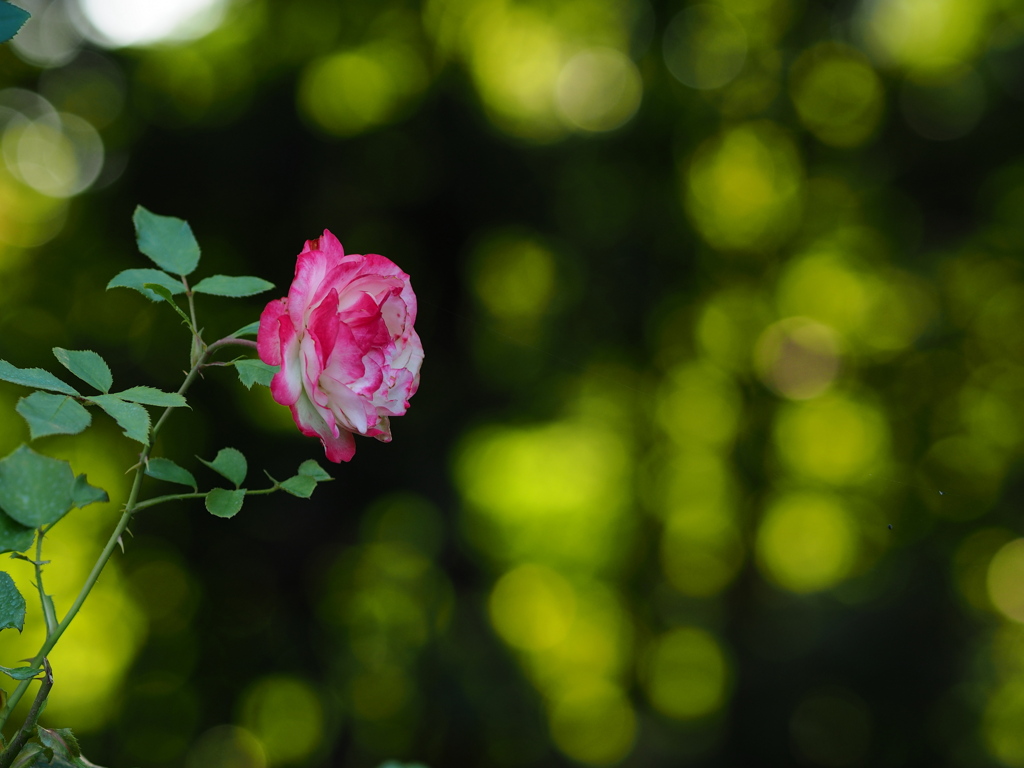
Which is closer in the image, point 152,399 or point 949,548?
point 152,399

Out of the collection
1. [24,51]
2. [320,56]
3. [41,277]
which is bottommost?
[41,277]

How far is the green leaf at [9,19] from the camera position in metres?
0.31

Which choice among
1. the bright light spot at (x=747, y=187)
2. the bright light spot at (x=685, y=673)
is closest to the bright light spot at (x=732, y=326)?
the bright light spot at (x=747, y=187)

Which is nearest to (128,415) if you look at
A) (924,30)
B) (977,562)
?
(977,562)

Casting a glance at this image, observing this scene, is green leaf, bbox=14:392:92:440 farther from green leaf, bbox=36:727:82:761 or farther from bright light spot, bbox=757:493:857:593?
bright light spot, bbox=757:493:857:593

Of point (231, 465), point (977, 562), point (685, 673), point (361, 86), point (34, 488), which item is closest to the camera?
point (34, 488)

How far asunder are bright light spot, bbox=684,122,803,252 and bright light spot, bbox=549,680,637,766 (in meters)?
1.24

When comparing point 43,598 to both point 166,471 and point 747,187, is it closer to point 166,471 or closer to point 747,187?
point 166,471

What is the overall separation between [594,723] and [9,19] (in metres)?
2.26

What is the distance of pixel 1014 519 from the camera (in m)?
2.27

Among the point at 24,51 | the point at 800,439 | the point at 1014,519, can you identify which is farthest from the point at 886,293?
the point at 24,51

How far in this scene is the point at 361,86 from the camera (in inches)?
84.4

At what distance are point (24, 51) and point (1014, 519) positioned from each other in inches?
105

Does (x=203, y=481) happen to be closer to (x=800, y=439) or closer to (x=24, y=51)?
(x=24, y=51)
